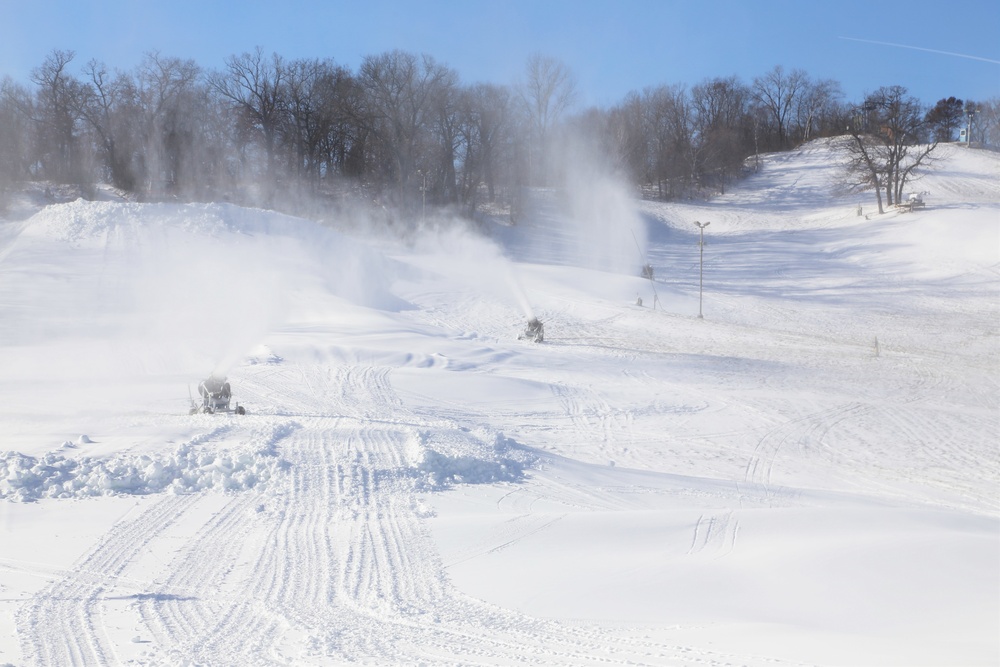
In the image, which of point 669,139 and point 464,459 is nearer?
point 464,459

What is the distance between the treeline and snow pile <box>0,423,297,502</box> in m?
16.6

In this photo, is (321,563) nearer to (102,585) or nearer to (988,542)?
(102,585)

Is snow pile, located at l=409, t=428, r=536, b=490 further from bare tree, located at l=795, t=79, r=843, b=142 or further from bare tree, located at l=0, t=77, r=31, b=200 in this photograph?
bare tree, located at l=795, t=79, r=843, b=142

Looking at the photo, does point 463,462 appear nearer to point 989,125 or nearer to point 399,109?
point 399,109

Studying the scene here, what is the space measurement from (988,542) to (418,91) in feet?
145

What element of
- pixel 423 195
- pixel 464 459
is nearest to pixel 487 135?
pixel 423 195

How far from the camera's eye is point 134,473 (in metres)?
10.0

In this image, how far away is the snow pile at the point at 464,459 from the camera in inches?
436

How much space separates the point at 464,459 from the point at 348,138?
4880 cm

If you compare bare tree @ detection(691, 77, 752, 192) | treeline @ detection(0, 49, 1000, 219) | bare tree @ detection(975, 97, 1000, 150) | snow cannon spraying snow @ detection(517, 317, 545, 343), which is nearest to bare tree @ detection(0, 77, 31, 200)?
treeline @ detection(0, 49, 1000, 219)

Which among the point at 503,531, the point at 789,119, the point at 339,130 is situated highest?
the point at 789,119

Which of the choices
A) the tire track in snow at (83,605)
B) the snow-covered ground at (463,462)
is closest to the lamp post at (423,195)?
the snow-covered ground at (463,462)

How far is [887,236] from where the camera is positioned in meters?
45.4

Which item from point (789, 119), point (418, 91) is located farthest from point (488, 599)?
point (789, 119)
